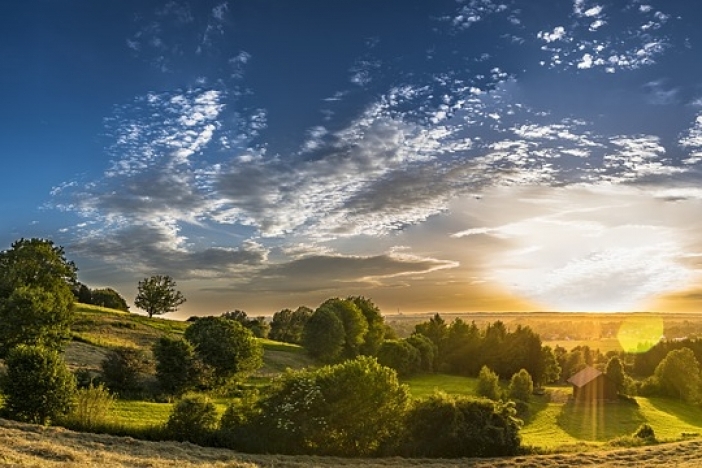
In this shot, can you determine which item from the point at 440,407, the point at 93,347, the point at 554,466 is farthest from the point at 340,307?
the point at 554,466

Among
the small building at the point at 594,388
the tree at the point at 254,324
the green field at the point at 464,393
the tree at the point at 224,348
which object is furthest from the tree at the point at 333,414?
the tree at the point at 254,324

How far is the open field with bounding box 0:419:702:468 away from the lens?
2672 centimetres

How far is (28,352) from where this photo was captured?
4125cm

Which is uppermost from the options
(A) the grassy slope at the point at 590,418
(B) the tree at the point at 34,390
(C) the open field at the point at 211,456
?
(B) the tree at the point at 34,390

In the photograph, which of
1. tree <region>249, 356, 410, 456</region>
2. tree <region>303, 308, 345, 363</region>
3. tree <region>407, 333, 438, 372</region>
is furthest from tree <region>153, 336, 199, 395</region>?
tree <region>407, 333, 438, 372</region>

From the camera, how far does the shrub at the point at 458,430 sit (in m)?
39.1

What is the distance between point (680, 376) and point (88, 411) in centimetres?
8840

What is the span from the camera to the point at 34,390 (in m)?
39.3

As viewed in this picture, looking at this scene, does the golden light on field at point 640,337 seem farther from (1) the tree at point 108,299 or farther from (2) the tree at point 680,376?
(1) the tree at point 108,299

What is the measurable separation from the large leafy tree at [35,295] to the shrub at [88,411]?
1799 cm

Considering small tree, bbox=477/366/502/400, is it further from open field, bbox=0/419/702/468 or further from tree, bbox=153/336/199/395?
tree, bbox=153/336/199/395

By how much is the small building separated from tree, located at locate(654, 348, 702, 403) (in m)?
16.2

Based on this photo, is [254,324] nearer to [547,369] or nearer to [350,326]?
[350,326]

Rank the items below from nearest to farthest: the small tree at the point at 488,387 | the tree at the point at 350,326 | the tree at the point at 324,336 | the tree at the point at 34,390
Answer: the tree at the point at 34,390 < the small tree at the point at 488,387 < the tree at the point at 324,336 < the tree at the point at 350,326
